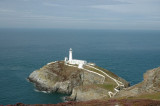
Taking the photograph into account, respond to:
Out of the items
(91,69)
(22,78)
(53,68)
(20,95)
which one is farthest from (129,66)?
(20,95)

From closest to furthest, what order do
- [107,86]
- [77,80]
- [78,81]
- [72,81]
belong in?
[107,86] < [72,81] < [78,81] < [77,80]

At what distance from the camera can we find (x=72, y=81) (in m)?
69.5

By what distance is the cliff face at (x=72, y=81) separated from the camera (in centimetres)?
6022

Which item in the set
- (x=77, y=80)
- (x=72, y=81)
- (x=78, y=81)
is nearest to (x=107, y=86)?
(x=78, y=81)

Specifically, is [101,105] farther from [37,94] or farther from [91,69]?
[91,69]

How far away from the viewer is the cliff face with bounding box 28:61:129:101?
60219mm

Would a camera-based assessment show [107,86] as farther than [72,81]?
No

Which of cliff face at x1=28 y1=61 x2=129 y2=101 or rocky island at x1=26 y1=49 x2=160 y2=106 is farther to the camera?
cliff face at x1=28 y1=61 x2=129 y2=101

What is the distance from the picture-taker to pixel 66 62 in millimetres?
81000

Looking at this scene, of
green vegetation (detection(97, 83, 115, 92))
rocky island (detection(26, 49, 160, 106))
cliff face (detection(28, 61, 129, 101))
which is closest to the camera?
rocky island (detection(26, 49, 160, 106))

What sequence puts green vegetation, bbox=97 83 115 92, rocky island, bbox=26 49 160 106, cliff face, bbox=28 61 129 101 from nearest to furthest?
rocky island, bbox=26 49 160 106
cliff face, bbox=28 61 129 101
green vegetation, bbox=97 83 115 92

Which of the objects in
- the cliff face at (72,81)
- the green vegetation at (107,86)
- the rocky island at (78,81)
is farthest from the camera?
the green vegetation at (107,86)

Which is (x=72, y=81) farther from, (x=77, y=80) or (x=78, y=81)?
(x=78, y=81)

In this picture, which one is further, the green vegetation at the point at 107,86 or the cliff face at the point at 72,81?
the green vegetation at the point at 107,86
